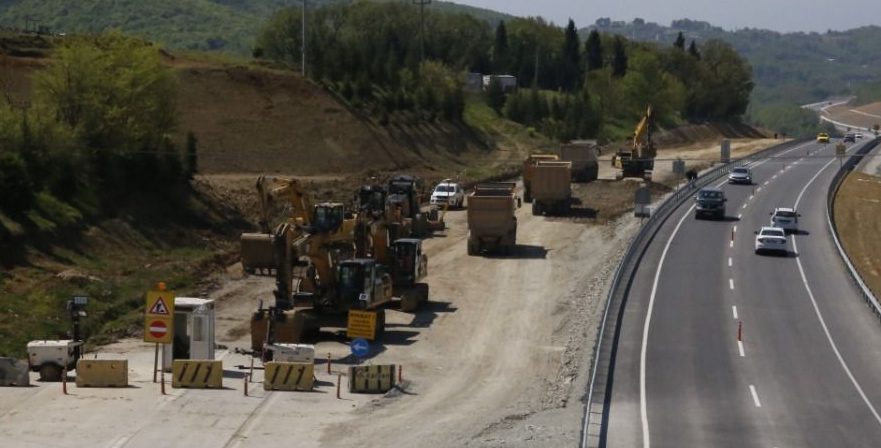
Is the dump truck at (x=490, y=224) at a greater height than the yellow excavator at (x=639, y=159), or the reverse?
the yellow excavator at (x=639, y=159)

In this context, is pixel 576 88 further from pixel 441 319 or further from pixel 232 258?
pixel 441 319

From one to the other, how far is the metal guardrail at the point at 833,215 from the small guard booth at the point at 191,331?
22622 mm

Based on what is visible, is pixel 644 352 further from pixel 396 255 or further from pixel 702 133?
pixel 702 133

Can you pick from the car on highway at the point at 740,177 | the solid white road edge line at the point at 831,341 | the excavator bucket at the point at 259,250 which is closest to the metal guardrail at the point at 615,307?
the car on highway at the point at 740,177

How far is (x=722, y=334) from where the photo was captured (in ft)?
147

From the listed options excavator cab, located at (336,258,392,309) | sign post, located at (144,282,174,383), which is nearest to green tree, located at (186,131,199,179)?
excavator cab, located at (336,258,392,309)

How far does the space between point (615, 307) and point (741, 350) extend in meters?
5.72

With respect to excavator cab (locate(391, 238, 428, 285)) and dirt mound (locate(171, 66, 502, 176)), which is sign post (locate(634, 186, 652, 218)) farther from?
dirt mound (locate(171, 66, 502, 176))

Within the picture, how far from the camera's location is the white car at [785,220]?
68.9 meters

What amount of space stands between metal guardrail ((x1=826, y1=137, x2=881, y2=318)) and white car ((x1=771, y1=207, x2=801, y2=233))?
1732 millimetres

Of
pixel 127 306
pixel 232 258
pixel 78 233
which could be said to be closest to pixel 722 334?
pixel 127 306

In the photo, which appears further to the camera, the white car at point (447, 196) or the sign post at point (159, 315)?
the white car at point (447, 196)

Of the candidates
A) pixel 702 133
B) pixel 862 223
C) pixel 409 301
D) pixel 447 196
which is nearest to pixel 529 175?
pixel 447 196

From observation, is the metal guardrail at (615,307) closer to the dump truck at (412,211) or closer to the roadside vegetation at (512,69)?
the dump truck at (412,211)
